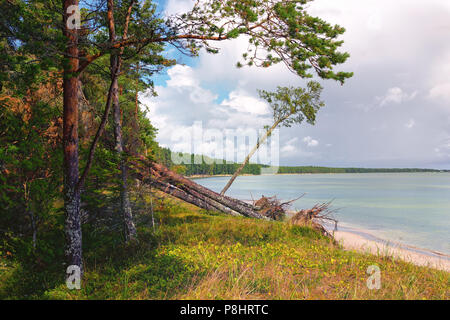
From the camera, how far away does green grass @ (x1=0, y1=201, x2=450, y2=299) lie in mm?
4707

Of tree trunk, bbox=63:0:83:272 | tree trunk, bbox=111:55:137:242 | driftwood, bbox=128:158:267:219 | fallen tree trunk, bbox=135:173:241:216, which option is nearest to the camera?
tree trunk, bbox=63:0:83:272

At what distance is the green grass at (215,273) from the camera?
15.4ft


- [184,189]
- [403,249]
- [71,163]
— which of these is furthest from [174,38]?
[403,249]

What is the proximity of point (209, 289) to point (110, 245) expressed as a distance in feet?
17.5

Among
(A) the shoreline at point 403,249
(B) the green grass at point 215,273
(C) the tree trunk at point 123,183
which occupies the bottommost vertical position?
(A) the shoreline at point 403,249

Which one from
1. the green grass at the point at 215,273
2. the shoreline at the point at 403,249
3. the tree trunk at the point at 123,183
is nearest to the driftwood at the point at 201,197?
the tree trunk at the point at 123,183

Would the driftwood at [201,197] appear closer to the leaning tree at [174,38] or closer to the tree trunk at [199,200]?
the tree trunk at [199,200]

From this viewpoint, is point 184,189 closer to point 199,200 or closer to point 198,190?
point 198,190

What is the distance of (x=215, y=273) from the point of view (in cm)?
519

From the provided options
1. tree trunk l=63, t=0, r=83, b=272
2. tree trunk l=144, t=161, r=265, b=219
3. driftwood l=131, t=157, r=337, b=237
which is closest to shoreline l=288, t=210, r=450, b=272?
driftwood l=131, t=157, r=337, b=237

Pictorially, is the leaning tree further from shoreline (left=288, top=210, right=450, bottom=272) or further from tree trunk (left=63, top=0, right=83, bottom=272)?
shoreline (left=288, top=210, right=450, bottom=272)
